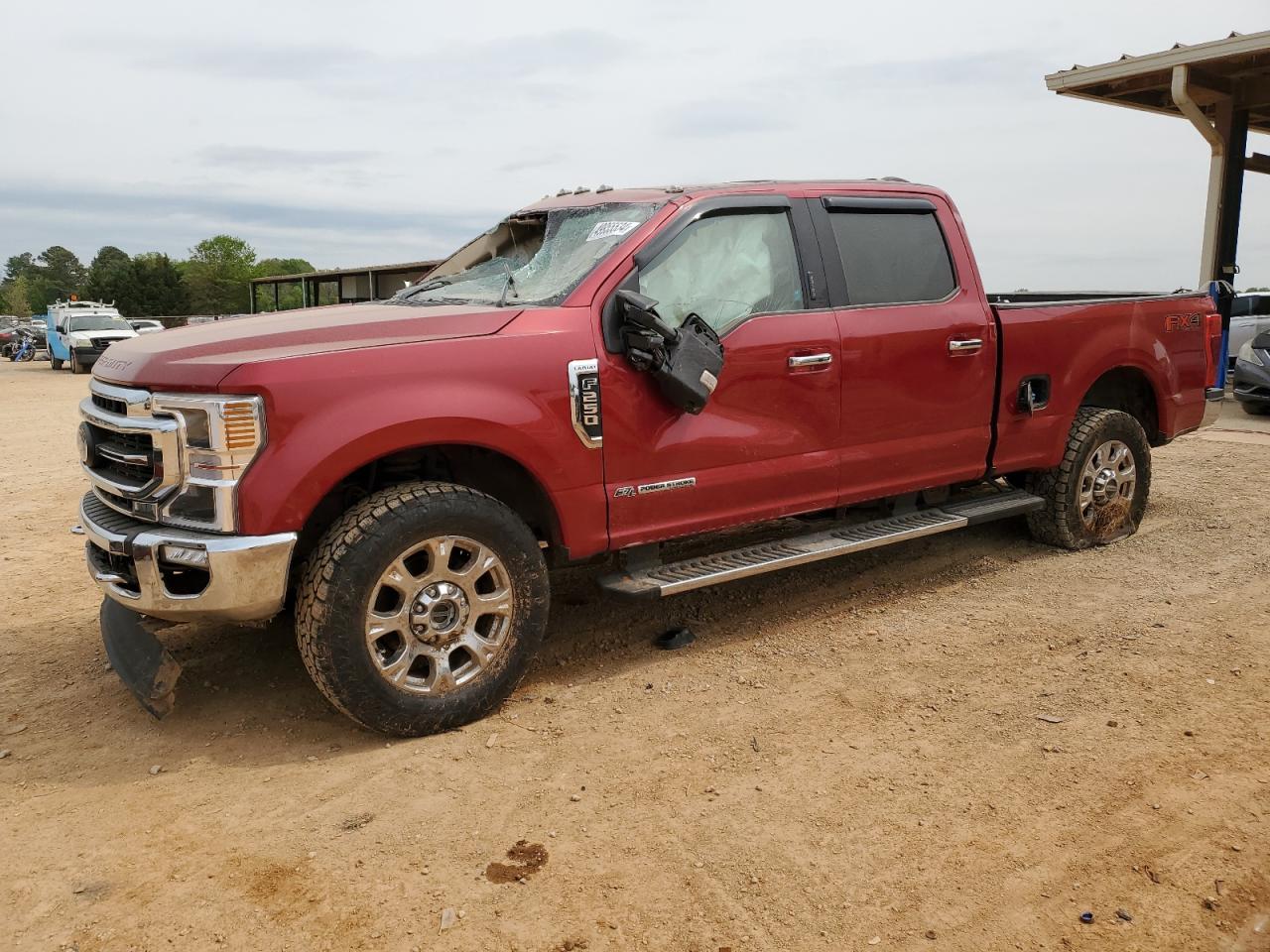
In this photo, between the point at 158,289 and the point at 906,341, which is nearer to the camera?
the point at 906,341

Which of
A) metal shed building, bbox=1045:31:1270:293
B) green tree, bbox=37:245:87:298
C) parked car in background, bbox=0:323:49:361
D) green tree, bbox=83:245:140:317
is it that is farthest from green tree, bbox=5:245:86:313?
metal shed building, bbox=1045:31:1270:293

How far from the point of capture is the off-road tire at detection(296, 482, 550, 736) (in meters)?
3.49

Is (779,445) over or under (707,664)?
over

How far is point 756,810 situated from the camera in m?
3.15

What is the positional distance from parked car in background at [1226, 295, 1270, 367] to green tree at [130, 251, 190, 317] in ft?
253

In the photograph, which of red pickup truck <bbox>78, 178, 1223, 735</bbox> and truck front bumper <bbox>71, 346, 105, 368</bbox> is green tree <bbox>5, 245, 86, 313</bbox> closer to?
truck front bumper <bbox>71, 346, 105, 368</bbox>

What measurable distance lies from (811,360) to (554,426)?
1.32m

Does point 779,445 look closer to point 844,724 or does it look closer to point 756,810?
point 844,724

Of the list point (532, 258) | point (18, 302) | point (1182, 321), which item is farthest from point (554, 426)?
point (18, 302)

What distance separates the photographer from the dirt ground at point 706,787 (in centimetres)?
264

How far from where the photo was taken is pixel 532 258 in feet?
15.5

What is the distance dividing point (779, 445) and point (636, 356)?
0.91 m

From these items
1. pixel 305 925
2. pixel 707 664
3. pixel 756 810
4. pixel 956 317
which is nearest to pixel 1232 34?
pixel 956 317

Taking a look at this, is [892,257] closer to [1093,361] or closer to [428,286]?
[1093,361]
